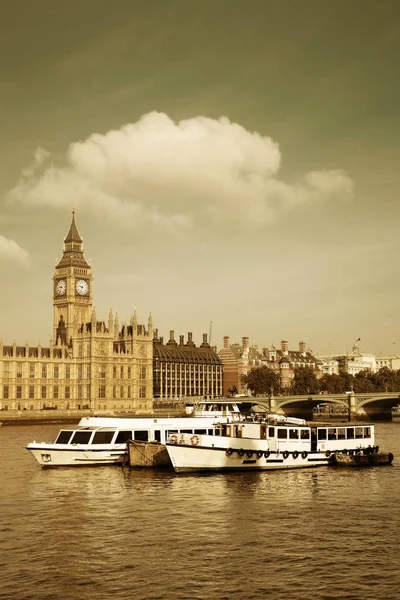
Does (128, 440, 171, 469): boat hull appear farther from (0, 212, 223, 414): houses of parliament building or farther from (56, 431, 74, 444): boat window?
(0, 212, 223, 414): houses of parliament building

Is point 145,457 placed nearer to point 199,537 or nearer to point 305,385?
point 199,537

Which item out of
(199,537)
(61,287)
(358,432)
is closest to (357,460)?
(358,432)

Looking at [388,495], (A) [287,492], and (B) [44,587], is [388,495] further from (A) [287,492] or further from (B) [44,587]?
(B) [44,587]

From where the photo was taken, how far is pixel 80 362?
166 metres

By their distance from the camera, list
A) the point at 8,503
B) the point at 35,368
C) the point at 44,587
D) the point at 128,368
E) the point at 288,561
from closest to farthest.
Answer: the point at 44,587, the point at 288,561, the point at 8,503, the point at 35,368, the point at 128,368

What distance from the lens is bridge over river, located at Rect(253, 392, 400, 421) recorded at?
13550cm

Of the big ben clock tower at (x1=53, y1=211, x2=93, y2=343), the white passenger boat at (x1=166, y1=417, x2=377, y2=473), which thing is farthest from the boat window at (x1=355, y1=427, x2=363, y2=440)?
the big ben clock tower at (x1=53, y1=211, x2=93, y2=343)

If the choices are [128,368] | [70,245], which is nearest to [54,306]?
[70,245]

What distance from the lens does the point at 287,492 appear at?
46750mm

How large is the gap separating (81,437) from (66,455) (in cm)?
243

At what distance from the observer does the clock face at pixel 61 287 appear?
7352 inches

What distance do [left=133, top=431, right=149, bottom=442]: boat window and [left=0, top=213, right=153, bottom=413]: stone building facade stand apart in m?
95.0

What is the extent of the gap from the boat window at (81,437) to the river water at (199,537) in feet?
21.2

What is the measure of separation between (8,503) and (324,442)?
87.0 ft
